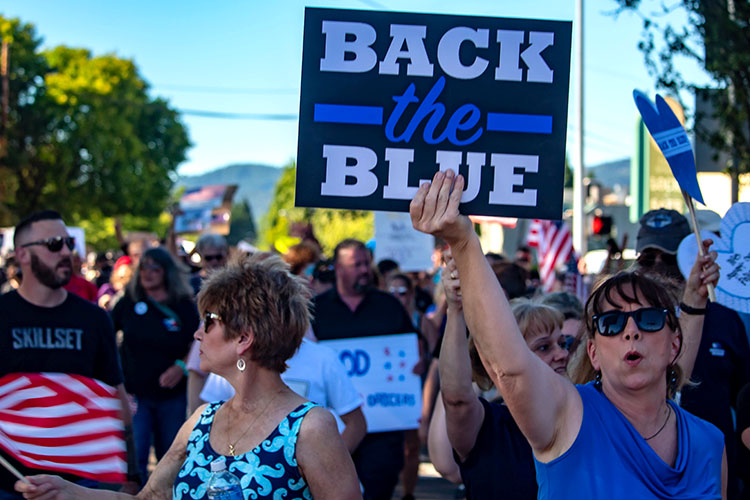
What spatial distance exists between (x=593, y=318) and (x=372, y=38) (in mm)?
1082

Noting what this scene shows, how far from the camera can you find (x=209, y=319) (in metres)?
3.27

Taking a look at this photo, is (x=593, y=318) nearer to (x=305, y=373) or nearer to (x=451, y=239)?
(x=451, y=239)

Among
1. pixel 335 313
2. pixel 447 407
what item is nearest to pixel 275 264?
pixel 447 407

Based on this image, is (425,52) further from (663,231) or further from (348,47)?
(663,231)

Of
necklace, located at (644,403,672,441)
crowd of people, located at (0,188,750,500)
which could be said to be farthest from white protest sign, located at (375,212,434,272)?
necklace, located at (644,403,672,441)

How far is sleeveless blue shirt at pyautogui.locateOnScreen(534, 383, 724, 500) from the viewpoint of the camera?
2334 millimetres

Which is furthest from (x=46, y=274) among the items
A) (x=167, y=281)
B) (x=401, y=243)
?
(x=401, y=243)

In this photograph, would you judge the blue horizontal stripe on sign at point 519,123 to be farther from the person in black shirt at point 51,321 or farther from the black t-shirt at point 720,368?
the person in black shirt at point 51,321

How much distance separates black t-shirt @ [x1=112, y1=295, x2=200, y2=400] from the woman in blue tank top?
4659mm

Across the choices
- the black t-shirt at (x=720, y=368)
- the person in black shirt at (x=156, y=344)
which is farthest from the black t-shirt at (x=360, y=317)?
the black t-shirt at (x=720, y=368)

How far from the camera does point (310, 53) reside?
285 cm

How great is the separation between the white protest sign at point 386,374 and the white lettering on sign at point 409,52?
390 cm

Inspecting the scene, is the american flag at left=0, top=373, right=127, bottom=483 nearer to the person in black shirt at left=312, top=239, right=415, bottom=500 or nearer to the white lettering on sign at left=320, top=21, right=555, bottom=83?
the white lettering on sign at left=320, top=21, right=555, bottom=83

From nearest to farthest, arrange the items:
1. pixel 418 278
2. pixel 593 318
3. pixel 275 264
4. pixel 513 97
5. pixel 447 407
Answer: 1. pixel 593 318
2. pixel 513 97
3. pixel 447 407
4. pixel 275 264
5. pixel 418 278
